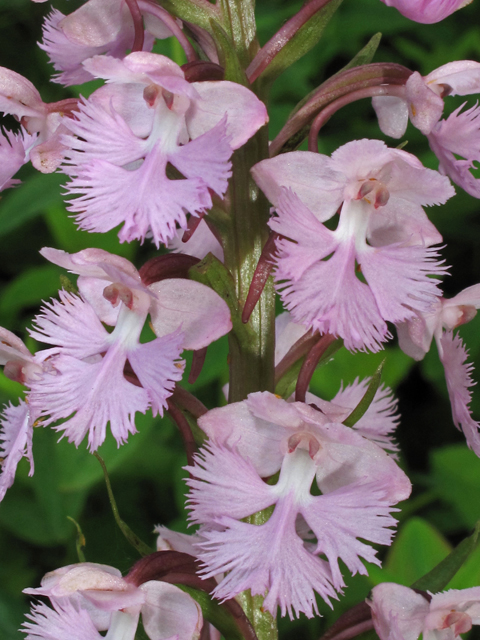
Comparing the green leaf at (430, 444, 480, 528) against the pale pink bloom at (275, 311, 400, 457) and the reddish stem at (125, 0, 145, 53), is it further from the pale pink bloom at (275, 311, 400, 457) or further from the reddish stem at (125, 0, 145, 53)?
the reddish stem at (125, 0, 145, 53)

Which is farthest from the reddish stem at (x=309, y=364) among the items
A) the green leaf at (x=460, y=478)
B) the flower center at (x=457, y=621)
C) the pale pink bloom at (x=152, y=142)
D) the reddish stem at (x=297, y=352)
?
the green leaf at (x=460, y=478)

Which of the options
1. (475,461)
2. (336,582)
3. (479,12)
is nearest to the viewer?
(336,582)

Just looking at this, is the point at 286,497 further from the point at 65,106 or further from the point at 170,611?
the point at 65,106

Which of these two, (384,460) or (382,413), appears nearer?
(384,460)

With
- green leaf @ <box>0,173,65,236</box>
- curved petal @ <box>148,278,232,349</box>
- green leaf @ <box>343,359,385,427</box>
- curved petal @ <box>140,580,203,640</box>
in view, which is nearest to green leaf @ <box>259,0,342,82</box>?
curved petal @ <box>148,278,232,349</box>

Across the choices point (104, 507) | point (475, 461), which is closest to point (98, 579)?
point (475, 461)

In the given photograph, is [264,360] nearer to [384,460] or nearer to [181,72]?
[384,460]

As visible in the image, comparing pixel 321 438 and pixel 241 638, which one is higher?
pixel 321 438

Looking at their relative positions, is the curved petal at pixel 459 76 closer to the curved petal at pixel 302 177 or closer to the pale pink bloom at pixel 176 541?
the curved petal at pixel 302 177
